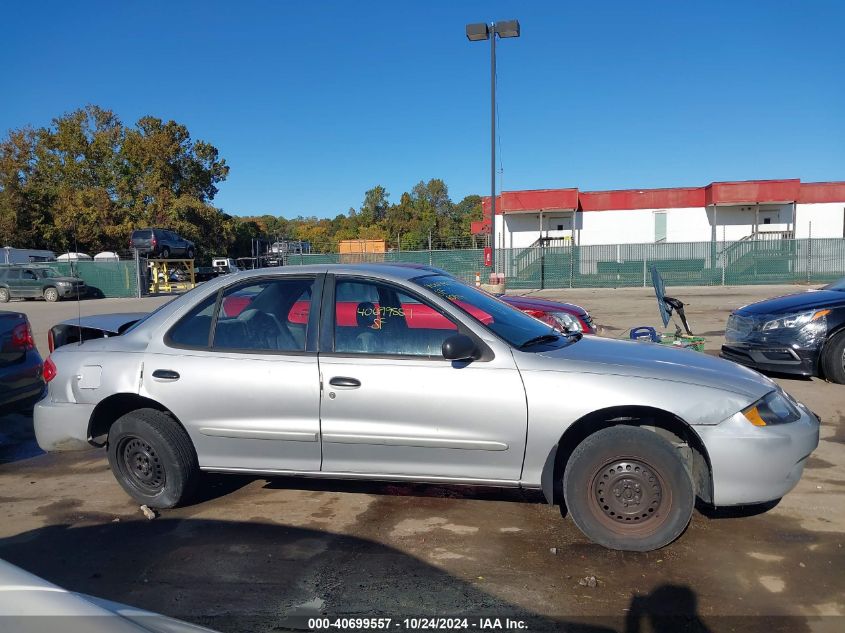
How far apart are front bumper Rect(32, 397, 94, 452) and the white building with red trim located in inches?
1291

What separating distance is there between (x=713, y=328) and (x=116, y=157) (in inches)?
2012

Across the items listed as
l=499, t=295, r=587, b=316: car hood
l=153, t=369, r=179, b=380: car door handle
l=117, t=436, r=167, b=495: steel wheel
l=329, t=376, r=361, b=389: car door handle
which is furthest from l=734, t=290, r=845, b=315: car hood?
l=117, t=436, r=167, b=495: steel wheel

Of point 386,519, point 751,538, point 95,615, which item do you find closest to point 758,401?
point 751,538

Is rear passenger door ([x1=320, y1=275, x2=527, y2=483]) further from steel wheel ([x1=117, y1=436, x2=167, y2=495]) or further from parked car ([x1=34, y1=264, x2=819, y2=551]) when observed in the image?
steel wheel ([x1=117, y1=436, x2=167, y2=495])

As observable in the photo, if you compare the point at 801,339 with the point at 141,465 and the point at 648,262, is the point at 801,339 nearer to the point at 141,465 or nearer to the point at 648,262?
the point at 141,465

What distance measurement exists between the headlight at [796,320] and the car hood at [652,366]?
4.06 m

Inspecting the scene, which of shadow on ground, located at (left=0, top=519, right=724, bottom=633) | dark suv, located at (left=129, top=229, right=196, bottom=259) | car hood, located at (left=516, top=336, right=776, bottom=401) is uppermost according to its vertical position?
dark suv, located at (left=129, top=229, right=196, bottom=259)

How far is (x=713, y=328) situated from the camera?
13141 millimetres

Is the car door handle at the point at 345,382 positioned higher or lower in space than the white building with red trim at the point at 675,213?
lower

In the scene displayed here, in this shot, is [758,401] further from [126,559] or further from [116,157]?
[116,157]

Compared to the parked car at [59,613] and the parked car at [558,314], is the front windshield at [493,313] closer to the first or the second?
the parked car at [59,613]

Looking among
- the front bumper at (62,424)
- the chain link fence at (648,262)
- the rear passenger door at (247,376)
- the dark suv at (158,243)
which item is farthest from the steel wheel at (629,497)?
the dark suv at (158,243)

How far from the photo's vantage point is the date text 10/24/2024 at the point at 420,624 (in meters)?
3.02

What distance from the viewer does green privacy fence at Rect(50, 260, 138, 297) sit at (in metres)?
32.9
